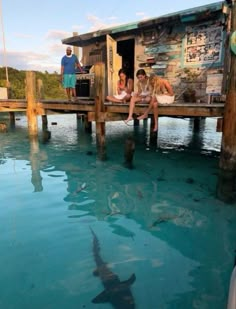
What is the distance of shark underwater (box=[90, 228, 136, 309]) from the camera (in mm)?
2713

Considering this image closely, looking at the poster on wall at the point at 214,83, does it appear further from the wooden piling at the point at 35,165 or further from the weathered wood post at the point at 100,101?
the wooden piling at the point at 35,165

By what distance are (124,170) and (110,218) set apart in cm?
286

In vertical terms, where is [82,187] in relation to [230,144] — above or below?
below

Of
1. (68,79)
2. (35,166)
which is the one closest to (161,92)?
(68,79)

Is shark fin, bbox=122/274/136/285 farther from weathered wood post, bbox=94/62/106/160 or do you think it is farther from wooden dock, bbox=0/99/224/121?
weathered wood post, bbox=94/62/106/160

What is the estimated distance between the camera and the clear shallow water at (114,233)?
2.92 metres

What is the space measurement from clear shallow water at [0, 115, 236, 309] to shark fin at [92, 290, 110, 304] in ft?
0.20

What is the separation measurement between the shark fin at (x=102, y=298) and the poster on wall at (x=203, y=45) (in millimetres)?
7516

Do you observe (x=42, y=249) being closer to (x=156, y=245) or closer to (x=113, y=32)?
(x=156, y=245)

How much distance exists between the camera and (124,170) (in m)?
7.37

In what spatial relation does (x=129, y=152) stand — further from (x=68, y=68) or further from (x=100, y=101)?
(x=68, y=68)

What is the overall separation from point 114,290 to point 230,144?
10.7 feet

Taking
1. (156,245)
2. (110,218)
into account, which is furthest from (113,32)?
(156,245)

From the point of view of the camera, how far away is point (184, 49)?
9117mm
